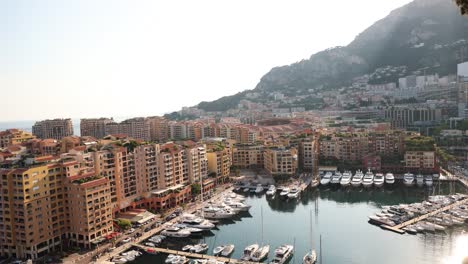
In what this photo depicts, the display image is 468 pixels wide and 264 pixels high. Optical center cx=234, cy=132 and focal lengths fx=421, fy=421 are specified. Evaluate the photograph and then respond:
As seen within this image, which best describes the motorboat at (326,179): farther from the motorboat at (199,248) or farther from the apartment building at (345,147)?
the motorboat at (199,248)

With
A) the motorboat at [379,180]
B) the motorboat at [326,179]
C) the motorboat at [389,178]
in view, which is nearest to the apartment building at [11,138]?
the motorboat at [326,179]

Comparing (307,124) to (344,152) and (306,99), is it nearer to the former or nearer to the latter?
(344,152)

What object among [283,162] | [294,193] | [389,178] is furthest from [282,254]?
[389,178]

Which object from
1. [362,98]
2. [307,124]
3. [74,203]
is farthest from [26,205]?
[362,98]

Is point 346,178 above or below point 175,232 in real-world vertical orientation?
above

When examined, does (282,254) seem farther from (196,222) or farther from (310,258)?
(196,222)
